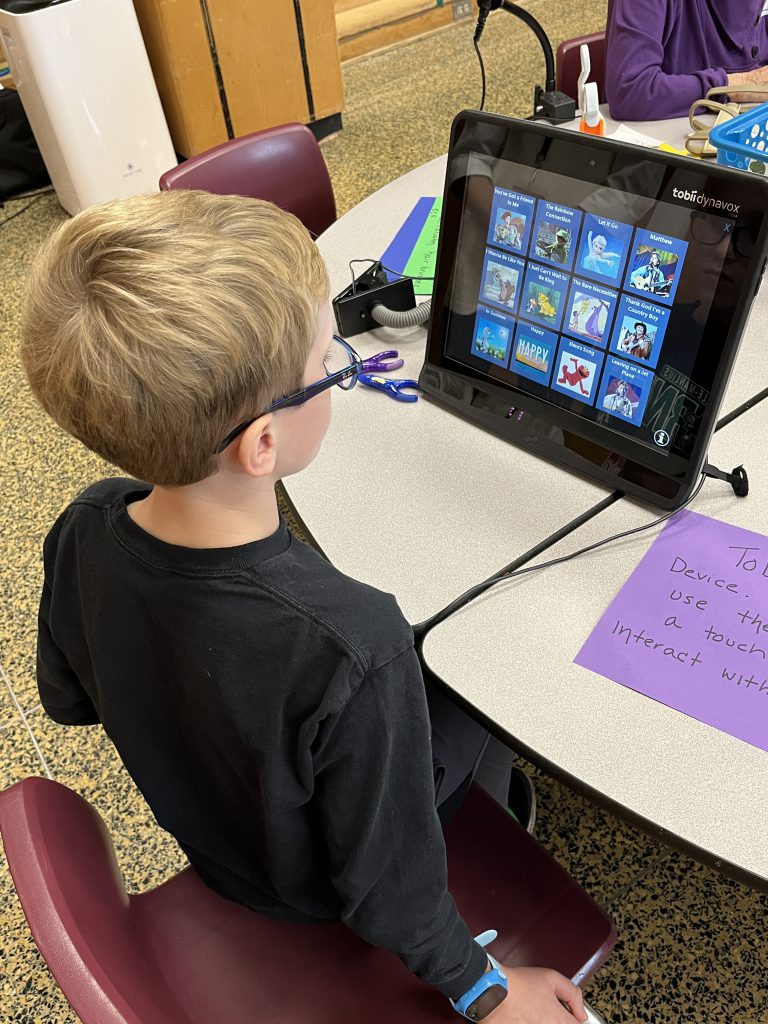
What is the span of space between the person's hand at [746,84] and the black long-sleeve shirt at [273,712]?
5.14 feet

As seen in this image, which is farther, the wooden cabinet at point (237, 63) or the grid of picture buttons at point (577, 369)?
the wooden cabinet at point (237, 63)

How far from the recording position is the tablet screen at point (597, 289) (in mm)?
886

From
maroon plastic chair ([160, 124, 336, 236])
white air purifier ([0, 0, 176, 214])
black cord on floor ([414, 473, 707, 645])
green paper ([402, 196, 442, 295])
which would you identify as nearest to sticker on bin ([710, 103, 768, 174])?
green paper ([402, 196, 442, 295])

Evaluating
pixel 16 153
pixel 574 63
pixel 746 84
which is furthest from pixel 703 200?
pixel 16 153

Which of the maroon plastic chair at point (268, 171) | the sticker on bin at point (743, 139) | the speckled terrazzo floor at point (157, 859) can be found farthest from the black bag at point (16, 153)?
the sticker on bin at point (743, 139)

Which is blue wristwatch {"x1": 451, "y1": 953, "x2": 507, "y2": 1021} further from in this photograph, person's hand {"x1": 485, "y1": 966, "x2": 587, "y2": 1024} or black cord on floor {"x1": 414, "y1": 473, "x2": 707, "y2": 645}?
black cord on floor {"x1": 414, "y1": 473, "x2": 707, "y2": 645}

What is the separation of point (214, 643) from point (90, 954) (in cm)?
25

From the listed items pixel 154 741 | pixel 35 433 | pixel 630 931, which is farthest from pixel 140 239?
pixel 35 433

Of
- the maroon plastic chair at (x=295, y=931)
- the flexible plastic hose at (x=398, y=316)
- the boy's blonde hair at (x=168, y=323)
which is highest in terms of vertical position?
the boy's blonde hair at (x=168, y=323)

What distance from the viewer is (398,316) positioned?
1389 mm

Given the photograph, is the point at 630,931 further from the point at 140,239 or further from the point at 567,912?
the point at 140,239

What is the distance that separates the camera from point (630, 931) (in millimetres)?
1373

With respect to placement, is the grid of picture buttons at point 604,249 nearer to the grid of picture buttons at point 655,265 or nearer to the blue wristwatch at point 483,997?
the grid of picture buttons at point 655,265

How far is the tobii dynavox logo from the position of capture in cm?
85
